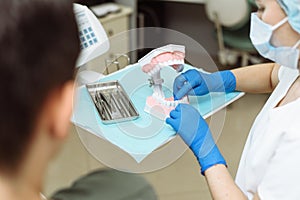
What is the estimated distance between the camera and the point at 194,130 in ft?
4.11

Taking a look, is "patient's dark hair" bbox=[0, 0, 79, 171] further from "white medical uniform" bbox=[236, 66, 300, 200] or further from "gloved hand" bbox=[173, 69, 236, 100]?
→ "gloved hand" bbox=[173, 69, 236, 100]

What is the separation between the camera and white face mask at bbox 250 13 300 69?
106 cm

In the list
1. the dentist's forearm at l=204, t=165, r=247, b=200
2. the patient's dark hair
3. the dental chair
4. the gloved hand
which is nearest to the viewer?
the patient's dark hair

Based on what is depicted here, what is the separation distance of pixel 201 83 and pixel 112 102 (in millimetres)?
292

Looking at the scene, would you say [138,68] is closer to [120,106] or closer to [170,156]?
[120,106]

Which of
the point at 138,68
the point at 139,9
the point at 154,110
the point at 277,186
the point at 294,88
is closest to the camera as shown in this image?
the point at 277,186

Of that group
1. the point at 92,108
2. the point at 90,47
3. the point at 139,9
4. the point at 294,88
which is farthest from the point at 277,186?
the point at 139,9

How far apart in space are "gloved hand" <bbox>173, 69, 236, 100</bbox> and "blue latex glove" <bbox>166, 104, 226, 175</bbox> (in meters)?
0.10

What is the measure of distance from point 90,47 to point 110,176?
0.54m

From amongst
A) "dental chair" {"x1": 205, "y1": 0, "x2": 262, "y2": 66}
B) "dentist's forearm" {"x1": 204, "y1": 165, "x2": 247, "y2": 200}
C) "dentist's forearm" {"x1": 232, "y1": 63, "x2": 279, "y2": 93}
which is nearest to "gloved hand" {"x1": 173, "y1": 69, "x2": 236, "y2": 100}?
"dentist's forearm" {"x1": 232, "y1": 63, "x2": 279, "y2": 93}

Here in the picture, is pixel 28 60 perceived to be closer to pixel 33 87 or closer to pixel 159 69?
pixel 33 87

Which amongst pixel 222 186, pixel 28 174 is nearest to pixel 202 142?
pixel 222 186

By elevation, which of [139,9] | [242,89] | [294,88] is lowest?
[139,9]

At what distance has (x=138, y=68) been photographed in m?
1.38
